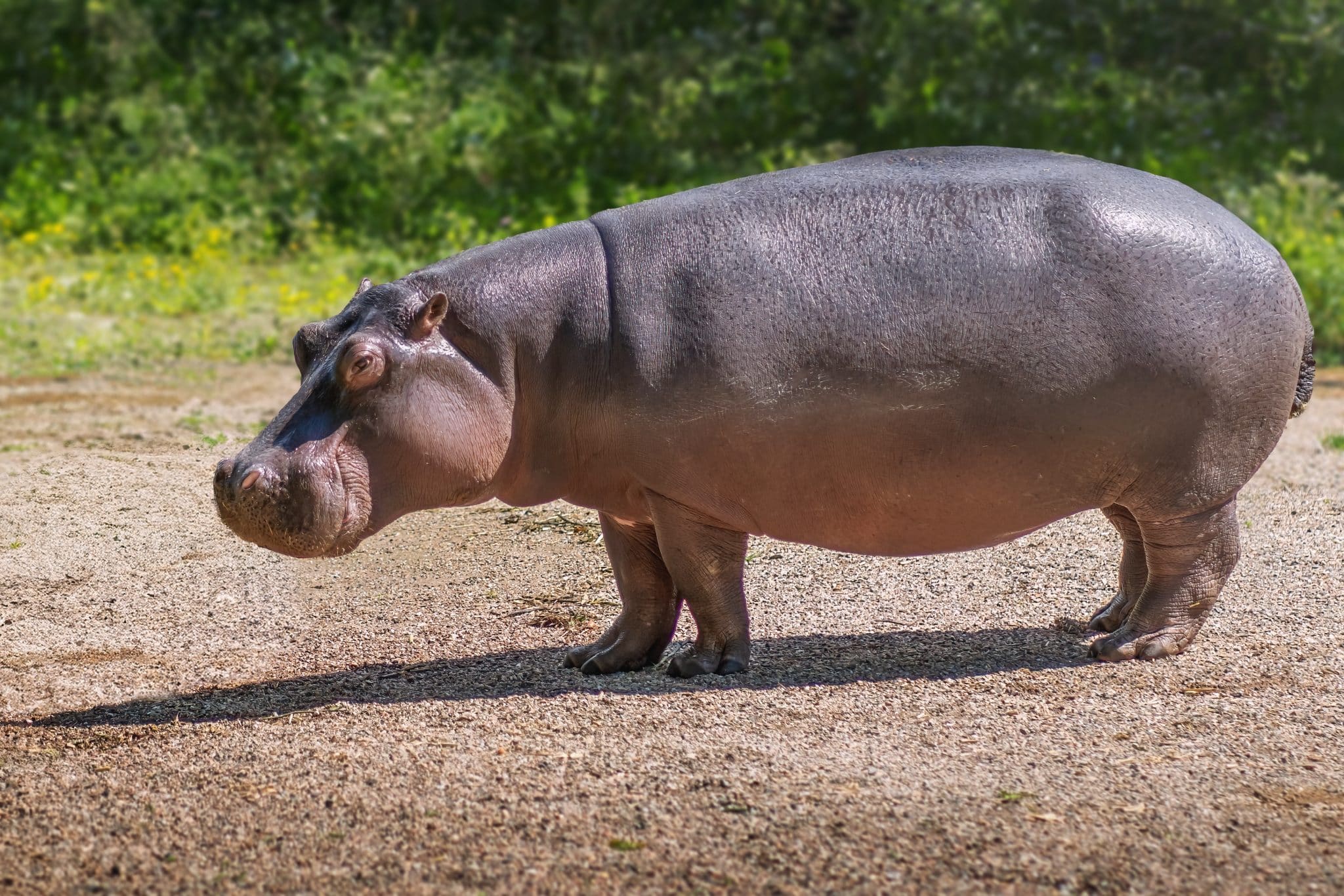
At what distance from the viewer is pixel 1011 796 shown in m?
3.62

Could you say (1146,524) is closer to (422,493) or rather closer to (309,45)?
(422,493)

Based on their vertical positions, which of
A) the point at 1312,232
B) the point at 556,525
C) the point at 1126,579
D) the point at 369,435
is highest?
the point at 369,435

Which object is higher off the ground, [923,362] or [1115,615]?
[923,362]

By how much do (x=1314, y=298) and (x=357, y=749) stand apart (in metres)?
10.3

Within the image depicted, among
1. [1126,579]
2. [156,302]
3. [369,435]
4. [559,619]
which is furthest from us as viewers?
[156,302]

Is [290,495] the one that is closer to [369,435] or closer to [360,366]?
[369,435]

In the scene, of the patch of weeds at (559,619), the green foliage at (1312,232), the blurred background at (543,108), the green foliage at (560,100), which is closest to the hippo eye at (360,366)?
the patch of weeds at (559,619)

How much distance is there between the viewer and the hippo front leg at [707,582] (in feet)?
15.0

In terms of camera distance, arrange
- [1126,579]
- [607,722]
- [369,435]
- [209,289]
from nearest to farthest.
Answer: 1. [607,722]
2. [369,435]
3. [1126,579]
4. [209,289]

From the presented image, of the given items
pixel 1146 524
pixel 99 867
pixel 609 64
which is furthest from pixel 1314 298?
pixel 99 867

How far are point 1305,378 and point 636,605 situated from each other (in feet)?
7.27

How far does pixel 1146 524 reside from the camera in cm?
476

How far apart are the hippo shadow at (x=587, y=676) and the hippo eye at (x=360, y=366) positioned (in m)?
0.93

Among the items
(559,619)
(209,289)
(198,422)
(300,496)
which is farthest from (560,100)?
(300,496)
